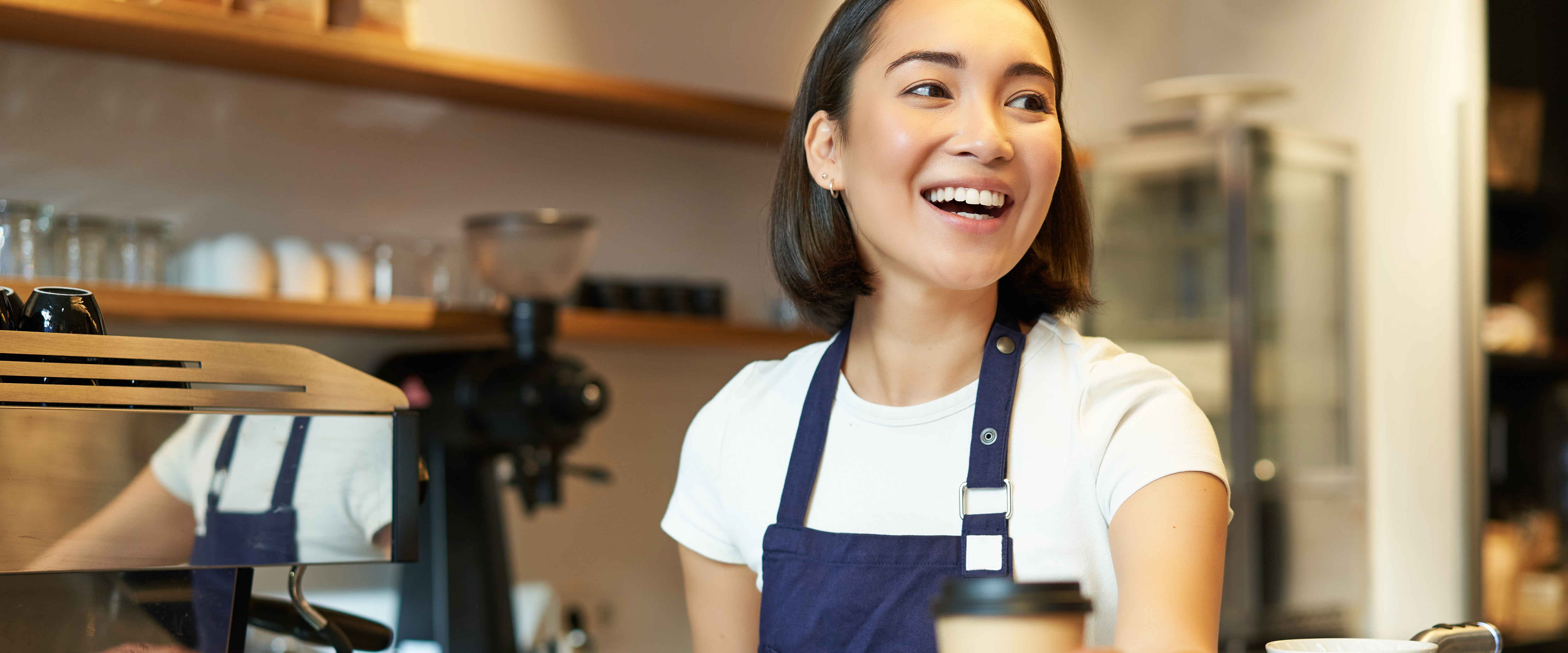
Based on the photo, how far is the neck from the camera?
1.16m

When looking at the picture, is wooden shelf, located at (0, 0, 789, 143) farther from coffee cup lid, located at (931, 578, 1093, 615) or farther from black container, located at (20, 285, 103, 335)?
coffee cup lid, located at (931, 578, 1093, 615)

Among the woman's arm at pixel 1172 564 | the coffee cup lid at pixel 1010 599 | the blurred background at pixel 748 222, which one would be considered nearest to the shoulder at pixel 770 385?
the woman's arm at pixel 1172 564

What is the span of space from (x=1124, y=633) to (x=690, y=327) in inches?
67.1

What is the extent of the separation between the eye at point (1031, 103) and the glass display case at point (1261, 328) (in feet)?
7.80

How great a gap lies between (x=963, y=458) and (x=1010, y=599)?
1.69 feet

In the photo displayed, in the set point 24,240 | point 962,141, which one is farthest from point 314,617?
point 24,240

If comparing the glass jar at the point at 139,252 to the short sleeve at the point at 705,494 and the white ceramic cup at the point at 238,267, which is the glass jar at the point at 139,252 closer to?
the white ceramic cup at the point at 238,267

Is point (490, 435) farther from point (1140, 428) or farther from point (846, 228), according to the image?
point (1140, 428)

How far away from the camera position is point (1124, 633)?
0.92 m

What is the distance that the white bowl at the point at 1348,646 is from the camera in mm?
745

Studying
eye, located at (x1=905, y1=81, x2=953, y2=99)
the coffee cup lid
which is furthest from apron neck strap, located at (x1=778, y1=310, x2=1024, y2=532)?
the coffee cup lid

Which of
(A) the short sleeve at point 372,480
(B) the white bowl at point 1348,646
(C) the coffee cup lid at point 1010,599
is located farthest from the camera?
(A) the short sleeve at point 372,480

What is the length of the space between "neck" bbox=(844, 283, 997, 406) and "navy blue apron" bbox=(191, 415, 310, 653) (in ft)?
1.63

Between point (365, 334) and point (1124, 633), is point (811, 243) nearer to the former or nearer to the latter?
point (1124, 633)
